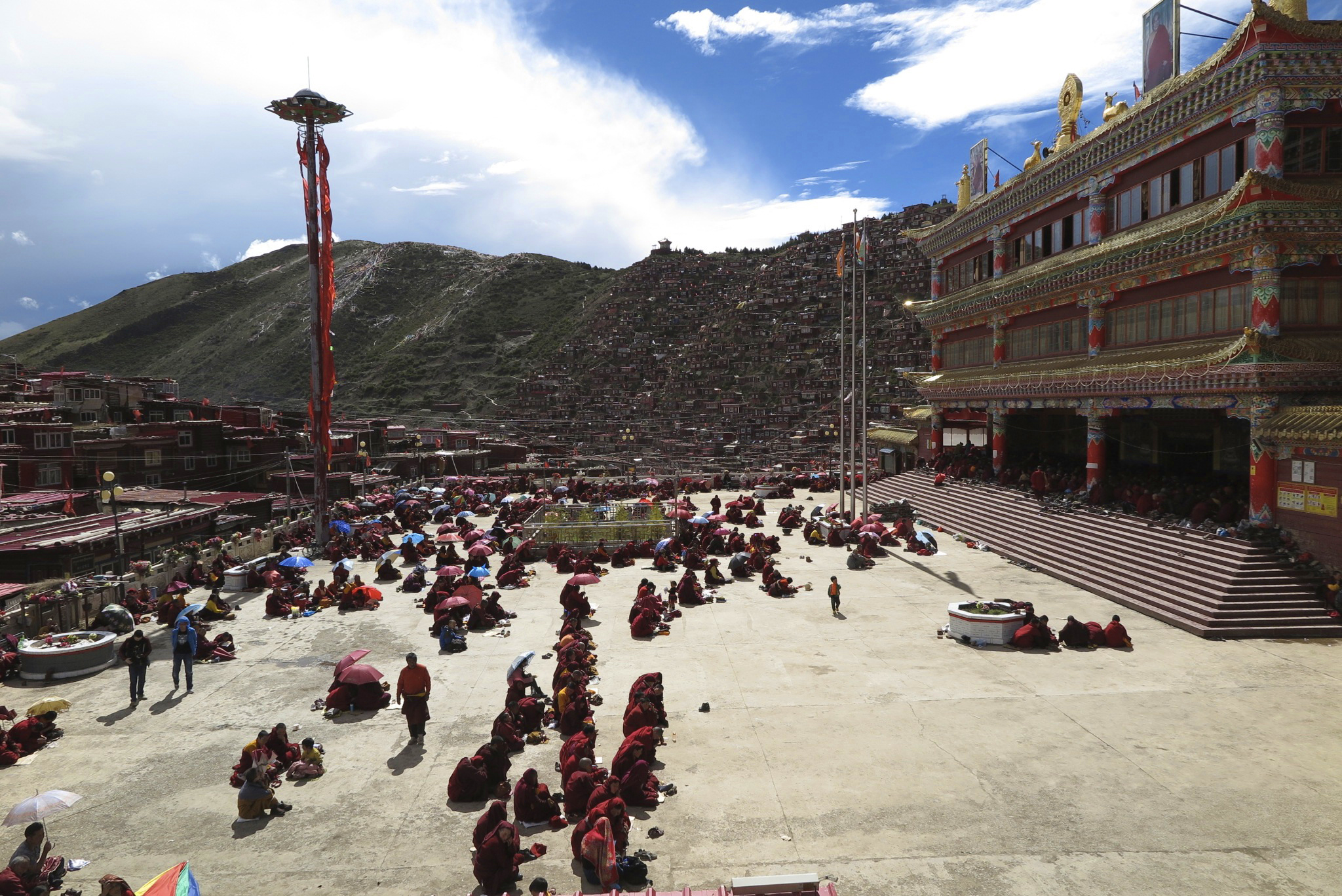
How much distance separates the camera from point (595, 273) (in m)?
142

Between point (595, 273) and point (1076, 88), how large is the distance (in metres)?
118

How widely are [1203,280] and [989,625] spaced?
13.2m

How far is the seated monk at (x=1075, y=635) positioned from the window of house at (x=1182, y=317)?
10530 millimetres

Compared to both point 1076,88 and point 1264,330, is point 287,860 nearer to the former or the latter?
point 1264,330

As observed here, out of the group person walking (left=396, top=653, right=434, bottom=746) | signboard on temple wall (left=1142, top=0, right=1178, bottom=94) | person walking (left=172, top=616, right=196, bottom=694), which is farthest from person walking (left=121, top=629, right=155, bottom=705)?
signboard on temple wall (left=1142, top=0, right=1178, bottom=94)

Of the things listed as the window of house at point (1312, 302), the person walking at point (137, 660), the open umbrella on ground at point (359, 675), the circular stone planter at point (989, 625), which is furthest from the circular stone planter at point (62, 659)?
the window of house at point (1312, 302)

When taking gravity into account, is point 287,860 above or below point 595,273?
below

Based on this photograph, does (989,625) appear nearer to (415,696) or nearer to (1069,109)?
(415,696)

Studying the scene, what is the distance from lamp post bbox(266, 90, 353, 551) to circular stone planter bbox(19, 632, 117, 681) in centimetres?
1307

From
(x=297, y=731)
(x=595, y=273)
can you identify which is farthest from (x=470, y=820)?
(x=595, y=273)

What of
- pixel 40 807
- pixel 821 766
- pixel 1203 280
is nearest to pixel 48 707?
pixel 40 807

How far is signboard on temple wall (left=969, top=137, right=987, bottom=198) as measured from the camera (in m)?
37.6

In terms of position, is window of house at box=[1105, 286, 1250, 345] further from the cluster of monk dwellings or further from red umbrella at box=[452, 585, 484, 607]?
the cluster of monk dwellings

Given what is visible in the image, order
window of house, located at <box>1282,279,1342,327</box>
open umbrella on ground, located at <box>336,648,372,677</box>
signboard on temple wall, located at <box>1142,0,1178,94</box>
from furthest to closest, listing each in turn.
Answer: signboard on temple wall, located at <box>1142,0,1178,94</box> → window of house, located at <box>1282,279,1342,327</box> → open umbrella on ground, located at <box>336,648,372,677</box>
